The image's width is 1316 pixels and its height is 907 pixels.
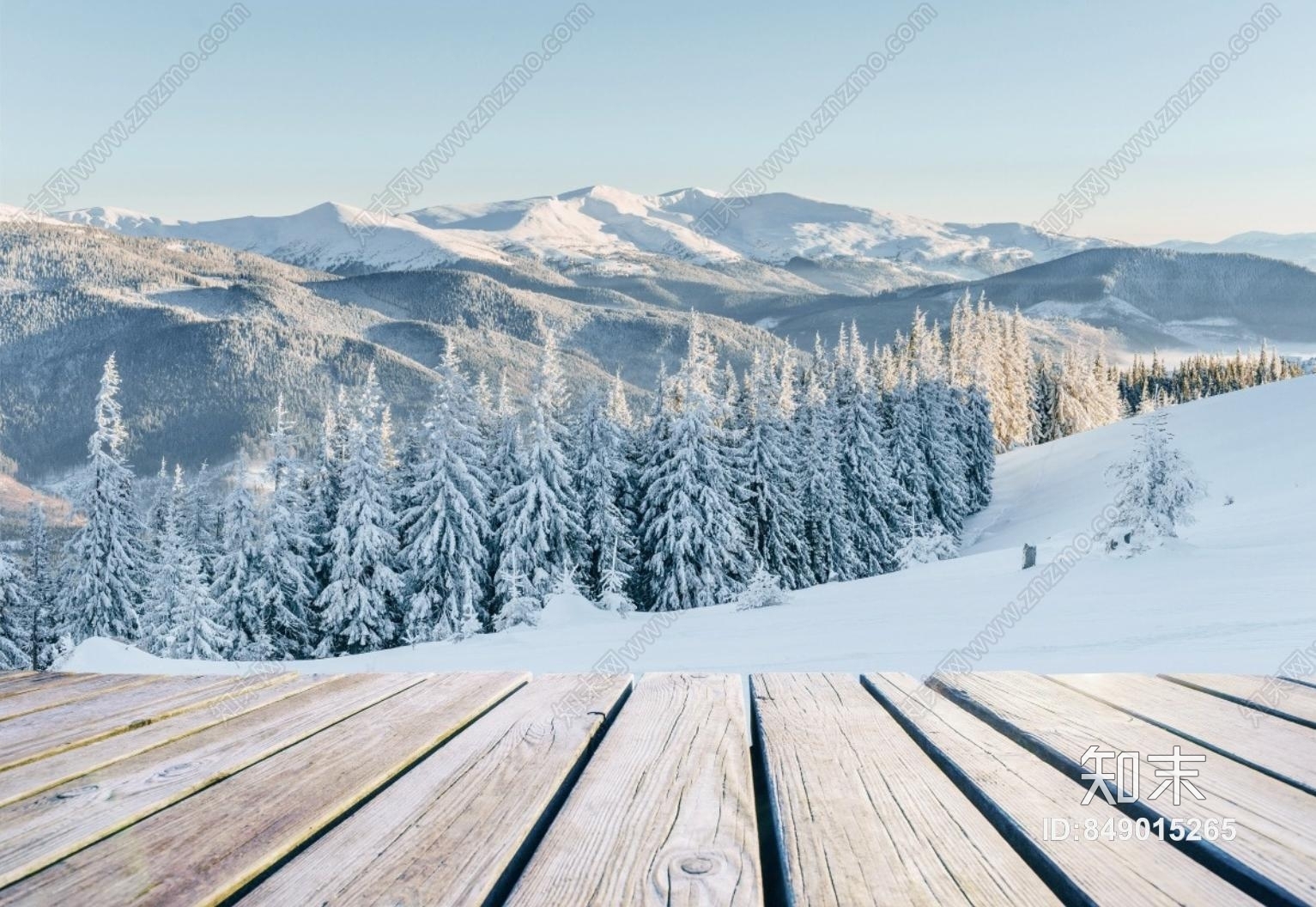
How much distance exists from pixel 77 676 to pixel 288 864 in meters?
2.25

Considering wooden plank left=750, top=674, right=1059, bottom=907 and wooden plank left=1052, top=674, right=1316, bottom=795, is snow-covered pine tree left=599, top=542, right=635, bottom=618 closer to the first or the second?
wooden plank left=1052, top=674, right=1316, bottom=795

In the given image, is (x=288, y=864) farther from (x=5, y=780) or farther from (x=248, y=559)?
(x=248, y=559)

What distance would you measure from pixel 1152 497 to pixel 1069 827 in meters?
16.2

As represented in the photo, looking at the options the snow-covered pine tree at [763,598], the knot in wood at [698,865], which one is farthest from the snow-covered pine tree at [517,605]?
the knot in wood at [698,865]

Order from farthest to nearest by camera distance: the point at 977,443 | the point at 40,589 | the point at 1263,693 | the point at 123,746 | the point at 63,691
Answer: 1. the point at 977,443
2. the point at 40,589
3. the point at 63,691
4. the point at 1263,693
5. the point at 123,746

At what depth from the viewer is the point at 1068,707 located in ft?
7.41

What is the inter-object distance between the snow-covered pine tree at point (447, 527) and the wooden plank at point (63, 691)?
25.4 m

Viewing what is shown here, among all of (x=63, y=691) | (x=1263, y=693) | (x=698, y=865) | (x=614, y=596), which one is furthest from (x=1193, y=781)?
(x=614, y=596)

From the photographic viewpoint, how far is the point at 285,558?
3019 centimetres

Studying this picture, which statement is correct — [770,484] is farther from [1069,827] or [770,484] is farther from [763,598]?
[1069,827]

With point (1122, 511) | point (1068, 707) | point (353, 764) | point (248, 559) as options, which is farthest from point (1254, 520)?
point (248, 559)

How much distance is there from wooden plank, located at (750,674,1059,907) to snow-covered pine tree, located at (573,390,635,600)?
25919 millimetres

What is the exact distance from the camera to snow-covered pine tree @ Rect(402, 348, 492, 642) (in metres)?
28.3

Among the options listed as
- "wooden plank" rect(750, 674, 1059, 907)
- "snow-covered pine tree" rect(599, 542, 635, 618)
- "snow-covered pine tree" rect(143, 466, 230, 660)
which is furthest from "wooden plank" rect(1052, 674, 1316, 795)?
"snow-covered pine tree" rect(143, 466, 230, 660)
